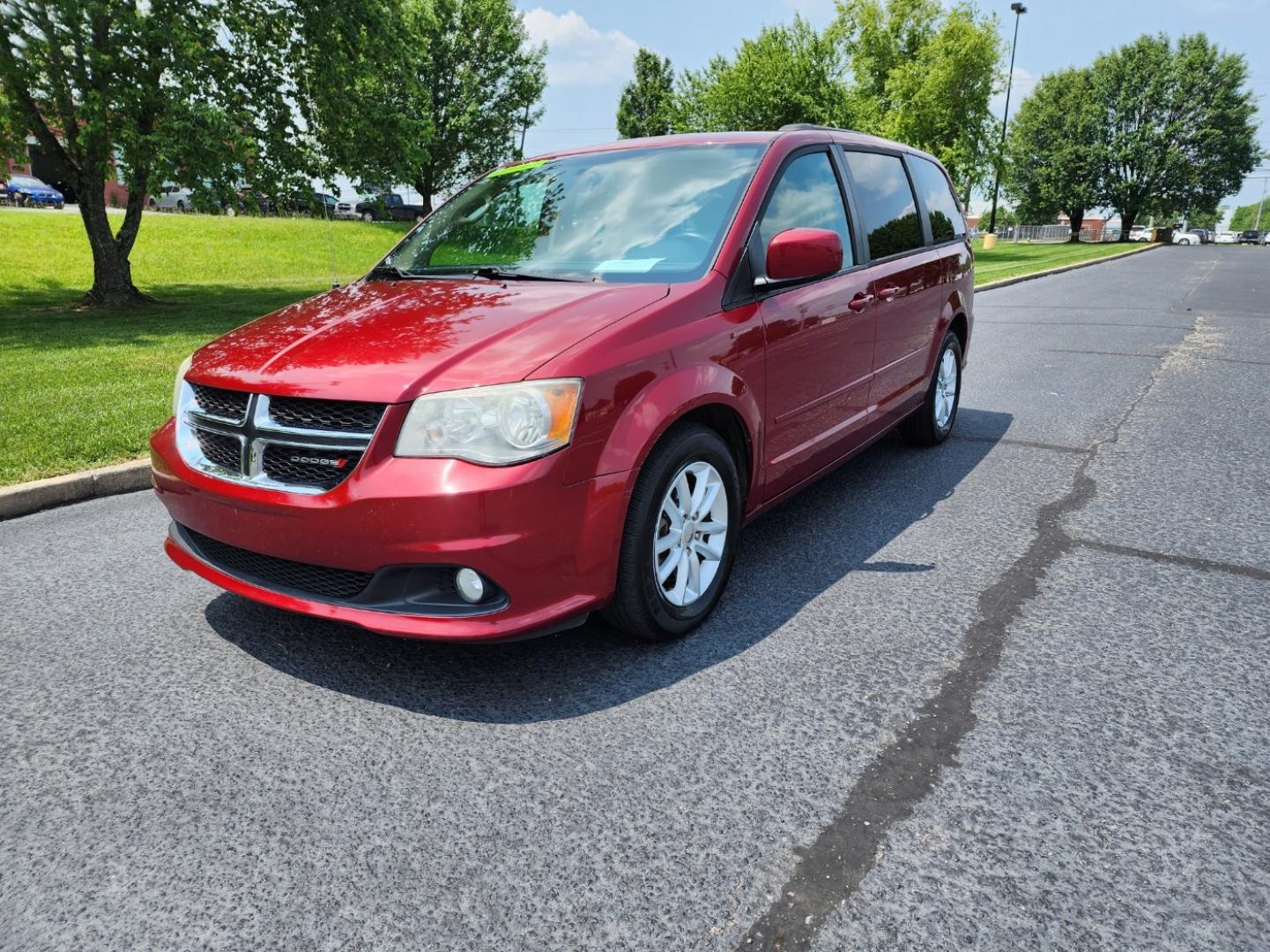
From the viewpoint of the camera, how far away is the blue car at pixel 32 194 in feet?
114

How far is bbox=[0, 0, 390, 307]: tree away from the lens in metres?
12.2

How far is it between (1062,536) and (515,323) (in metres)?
2.80

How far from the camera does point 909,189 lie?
510 centimetres

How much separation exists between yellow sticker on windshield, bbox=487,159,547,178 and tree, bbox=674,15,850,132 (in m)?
30.3

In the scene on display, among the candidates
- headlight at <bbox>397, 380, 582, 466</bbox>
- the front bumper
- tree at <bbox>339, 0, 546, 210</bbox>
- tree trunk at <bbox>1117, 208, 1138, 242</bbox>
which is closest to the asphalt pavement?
the front bumper

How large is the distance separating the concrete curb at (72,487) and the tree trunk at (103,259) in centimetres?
1073

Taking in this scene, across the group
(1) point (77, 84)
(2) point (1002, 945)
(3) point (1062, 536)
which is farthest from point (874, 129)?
(2) point (1002, 945)

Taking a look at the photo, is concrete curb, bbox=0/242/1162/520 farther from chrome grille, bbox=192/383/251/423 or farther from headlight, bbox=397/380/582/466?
headlight, bbox=397/380/582/466

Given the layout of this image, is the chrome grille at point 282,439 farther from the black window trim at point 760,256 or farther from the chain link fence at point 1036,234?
the chain link fence at point 1036,234

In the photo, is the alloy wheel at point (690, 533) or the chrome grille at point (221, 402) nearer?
the chrome grille at point (221, 402)

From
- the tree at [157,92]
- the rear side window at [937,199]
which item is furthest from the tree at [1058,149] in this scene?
the rear side window at [937,199]

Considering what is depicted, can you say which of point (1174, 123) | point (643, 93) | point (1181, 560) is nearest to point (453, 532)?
point (1181, 560)

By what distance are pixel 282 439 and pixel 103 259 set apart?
1421 cm

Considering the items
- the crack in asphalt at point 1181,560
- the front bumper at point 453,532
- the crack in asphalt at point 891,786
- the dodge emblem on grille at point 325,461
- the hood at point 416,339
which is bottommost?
the crack in asphalt at point 1181,560
